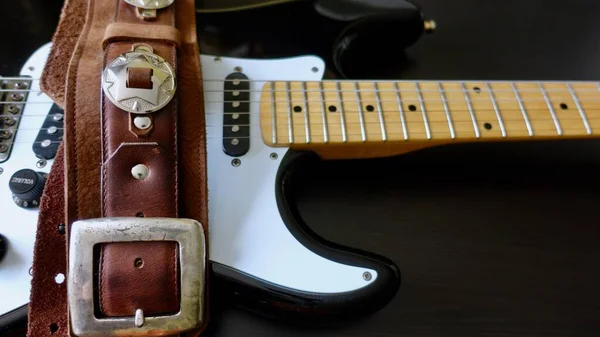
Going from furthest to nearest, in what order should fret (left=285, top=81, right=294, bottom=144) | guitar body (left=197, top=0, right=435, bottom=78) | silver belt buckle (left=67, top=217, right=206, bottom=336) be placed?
guitar body (left=197, top=0, right=435, bottom=78), fret (left=285, top=81, right=294, bottom=144), silver belt buckle (left=67, top=217, right=206, bottom=336)

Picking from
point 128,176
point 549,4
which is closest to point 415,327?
point 128,176

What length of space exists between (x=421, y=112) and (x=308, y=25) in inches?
7.8

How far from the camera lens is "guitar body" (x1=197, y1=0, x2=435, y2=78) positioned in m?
0.64

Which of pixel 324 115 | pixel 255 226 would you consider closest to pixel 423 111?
pixel 324 115

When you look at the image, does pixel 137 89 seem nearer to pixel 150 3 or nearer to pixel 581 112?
pixel 150 3

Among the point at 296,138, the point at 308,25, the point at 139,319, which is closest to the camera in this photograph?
the point at 139,319

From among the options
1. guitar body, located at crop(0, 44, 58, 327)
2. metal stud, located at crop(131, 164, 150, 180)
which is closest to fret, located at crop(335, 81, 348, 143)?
metal stud, located at crop(131, 164, 150, 180)

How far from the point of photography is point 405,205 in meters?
0.59

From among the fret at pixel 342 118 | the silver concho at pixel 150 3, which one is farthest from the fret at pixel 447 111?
the silver concho at pixel 150 3

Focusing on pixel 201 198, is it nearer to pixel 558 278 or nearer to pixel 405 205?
pixel 405 205

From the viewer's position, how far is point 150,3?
553 millimetres

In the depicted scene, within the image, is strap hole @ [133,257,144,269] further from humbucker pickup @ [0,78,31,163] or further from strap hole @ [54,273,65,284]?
humbucker pickup @ [0,78,31,163]

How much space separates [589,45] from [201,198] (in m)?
0.66

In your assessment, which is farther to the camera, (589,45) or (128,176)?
(589,45)
